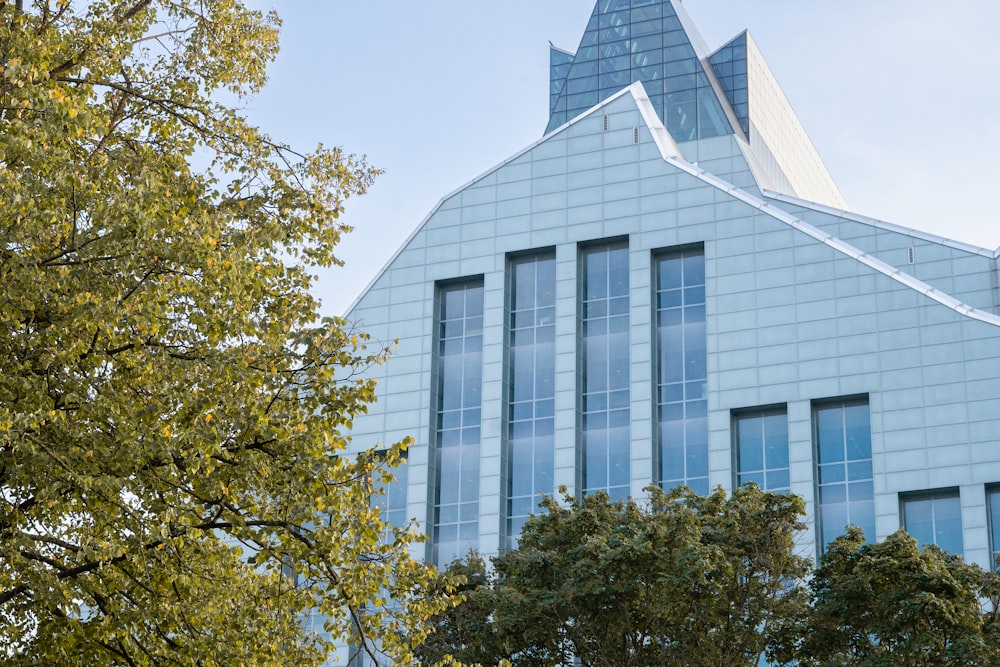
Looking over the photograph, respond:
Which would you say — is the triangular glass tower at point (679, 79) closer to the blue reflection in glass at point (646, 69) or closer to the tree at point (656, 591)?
the blue reflection in glass at point (646, 69)

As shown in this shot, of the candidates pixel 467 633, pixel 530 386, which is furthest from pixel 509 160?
pixel 467 633

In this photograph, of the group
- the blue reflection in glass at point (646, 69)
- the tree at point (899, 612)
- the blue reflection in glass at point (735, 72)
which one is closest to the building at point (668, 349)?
the blue reflection in glass at point (646, 69)

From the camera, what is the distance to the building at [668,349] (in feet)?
197

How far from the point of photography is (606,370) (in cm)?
6588

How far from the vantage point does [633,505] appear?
1499 inches

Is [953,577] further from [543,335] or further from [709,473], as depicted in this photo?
[543,335]

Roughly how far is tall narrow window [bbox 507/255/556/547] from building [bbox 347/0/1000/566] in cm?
10

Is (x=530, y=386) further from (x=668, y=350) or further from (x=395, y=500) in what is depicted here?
(x=395, y=500)

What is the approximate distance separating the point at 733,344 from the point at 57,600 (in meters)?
49.6

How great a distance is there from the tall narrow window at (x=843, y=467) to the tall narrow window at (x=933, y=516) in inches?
56.3

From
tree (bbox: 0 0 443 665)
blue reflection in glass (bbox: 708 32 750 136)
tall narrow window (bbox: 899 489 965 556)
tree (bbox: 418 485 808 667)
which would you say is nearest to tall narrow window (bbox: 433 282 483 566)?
tall narrow window (bbox: 899 489 965 556)

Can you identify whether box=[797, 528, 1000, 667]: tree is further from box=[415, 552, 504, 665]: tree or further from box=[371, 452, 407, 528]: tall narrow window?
box=[371, 452, 407, 528]: tall narrow window

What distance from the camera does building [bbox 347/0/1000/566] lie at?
59.9m

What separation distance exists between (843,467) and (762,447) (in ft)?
11.1
